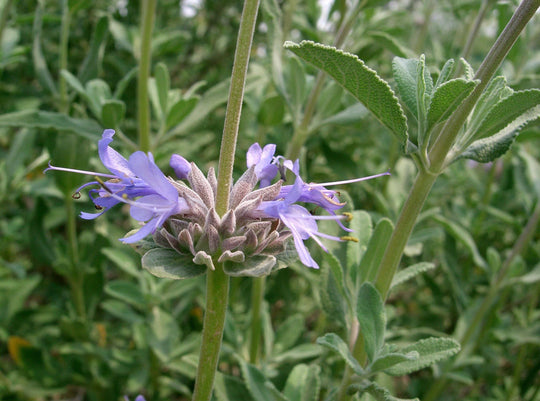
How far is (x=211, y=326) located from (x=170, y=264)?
0.19m

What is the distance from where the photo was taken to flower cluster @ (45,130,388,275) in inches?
36.7

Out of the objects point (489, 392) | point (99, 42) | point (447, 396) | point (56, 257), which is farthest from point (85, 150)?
point (489, 392)

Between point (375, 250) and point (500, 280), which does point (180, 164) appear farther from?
point (500, 280)

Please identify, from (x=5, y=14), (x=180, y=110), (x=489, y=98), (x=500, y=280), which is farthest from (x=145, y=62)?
(x=500, y=280)

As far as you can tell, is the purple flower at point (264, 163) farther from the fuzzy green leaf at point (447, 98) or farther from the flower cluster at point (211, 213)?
the fuzzy green leaf at point (447, 98)

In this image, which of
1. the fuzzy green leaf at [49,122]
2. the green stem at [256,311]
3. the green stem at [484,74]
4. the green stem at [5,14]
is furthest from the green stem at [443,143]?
the green stem at [5,14]

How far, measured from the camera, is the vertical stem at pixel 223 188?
951mm

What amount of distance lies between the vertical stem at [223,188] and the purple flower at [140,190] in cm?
10

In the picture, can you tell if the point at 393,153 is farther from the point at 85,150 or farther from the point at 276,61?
the point at 85,150

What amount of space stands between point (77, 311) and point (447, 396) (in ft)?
6.17

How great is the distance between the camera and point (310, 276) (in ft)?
7.39

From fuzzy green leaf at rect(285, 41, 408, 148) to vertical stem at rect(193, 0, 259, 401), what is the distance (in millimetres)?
97

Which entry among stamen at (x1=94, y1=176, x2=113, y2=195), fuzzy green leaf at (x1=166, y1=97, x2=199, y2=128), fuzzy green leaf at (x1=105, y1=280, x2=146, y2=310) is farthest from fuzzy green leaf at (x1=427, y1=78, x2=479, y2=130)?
fuzzy green leaf at (x1=105, y1=280, x2=146, y2=310)

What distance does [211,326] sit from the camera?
1.09 metres
